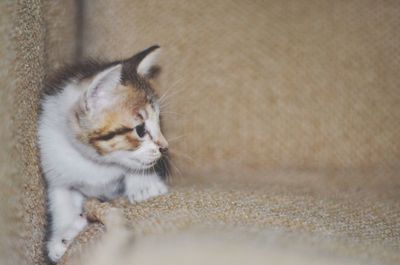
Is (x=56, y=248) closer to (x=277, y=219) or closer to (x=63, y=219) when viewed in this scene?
(x=63, y=219)

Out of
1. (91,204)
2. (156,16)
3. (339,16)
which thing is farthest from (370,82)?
(91,204)

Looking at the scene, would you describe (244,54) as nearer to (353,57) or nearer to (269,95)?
(269,95)

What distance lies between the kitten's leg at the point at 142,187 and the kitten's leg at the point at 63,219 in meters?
0.12

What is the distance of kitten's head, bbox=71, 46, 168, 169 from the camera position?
1.07 metres

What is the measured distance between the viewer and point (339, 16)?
137cm

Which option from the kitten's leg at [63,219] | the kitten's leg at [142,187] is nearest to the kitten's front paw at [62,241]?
the kitten's leg at [63,219]

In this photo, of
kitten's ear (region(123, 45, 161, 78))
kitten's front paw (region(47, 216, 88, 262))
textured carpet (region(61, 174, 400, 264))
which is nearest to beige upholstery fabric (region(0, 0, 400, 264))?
kitten's ear (region(123, 45, 161, 78))

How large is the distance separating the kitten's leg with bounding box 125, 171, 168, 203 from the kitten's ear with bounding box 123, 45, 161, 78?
249 mm

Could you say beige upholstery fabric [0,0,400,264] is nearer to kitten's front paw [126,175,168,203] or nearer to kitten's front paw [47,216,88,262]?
kitten's front paw [126,175,168,203]

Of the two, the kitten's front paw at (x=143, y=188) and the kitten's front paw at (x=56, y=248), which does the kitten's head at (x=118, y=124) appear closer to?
the kitten's front paw at (x=143, y=188)

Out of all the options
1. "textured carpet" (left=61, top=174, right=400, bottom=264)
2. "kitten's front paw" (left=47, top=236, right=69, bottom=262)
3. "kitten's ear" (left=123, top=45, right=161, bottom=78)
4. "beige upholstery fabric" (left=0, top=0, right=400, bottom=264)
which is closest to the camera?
"textured carpet" (left=61, top=174, right=400, bottom=264)

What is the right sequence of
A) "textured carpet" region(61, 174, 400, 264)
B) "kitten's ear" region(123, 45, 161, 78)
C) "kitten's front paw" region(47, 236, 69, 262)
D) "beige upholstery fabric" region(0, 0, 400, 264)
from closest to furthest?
"textured carpet" region(61, 174, 400, 264)
"kitten's front paw" region(47, 236, 69, 262)
"kitten's ear" region(123, 45, 161, 78)
"beige upholstery fabric" region(0, 0, 400, 264)

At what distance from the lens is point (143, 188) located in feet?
3.71

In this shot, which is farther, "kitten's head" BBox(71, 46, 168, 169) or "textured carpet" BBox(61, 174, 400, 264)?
"kitten's head" BBox(71, 46, 168, 169)
